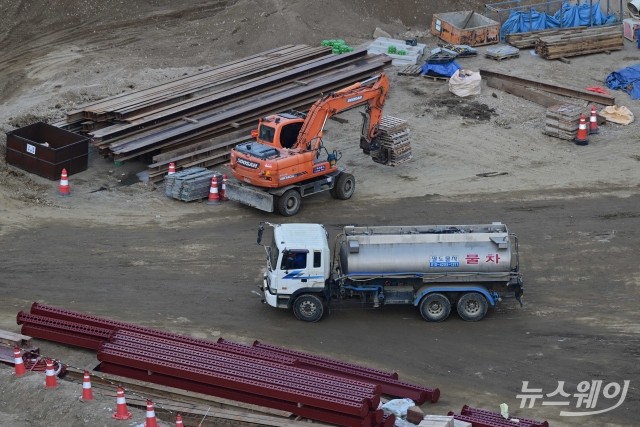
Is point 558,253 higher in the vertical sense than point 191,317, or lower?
Answer: higher

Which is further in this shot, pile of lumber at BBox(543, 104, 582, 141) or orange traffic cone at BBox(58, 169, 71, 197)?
pile of lumber at BBox(543, 104, 582, 141)

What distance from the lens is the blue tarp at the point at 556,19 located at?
4672 centimetres

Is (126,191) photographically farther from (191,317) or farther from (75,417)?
(75,417)

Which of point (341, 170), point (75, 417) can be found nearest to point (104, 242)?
point (341, 170)

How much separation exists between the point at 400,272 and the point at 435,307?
1175 mm

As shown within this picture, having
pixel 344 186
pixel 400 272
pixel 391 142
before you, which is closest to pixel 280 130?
pixel 344 186

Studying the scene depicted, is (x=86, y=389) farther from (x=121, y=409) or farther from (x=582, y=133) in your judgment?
(x=582, y=133)

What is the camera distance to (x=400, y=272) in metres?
26.3

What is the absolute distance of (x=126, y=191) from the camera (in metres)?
33.9

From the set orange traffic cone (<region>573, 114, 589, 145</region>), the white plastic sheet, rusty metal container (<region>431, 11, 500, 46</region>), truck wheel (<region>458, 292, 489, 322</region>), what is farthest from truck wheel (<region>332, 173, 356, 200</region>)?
rusty metal container (<region>431, 11, 500, 46</region>)

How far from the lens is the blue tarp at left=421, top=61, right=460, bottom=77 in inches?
1661

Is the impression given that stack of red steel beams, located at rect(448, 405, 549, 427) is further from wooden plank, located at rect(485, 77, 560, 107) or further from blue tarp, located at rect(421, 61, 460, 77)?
blue tarp, located at rect(421, 61, 460, 77)

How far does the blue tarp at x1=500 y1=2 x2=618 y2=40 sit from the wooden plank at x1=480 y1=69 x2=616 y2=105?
5.05 m

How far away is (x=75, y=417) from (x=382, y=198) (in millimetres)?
14695
